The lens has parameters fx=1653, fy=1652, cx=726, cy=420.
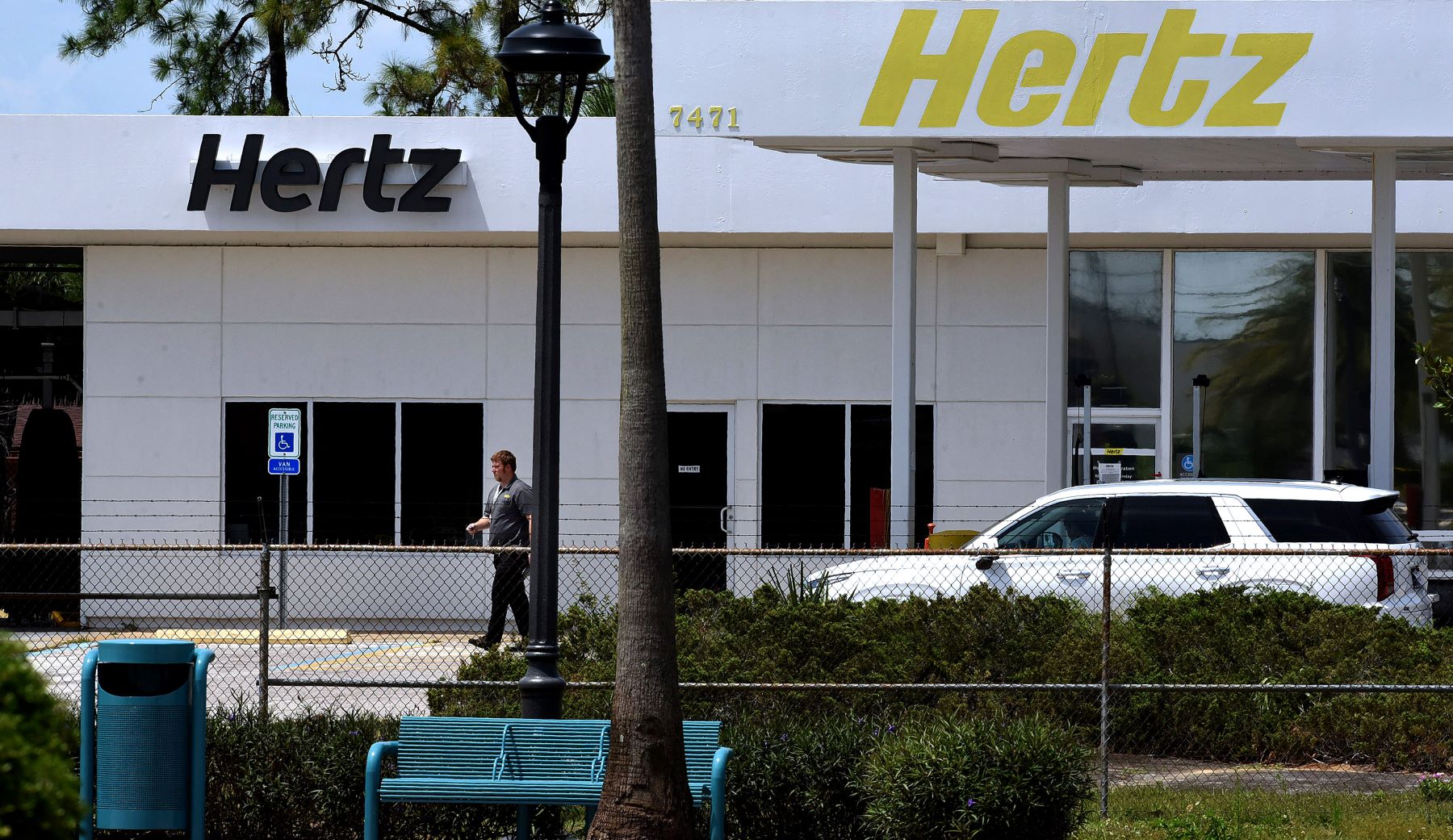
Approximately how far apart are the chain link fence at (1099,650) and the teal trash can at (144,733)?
61.3 inches

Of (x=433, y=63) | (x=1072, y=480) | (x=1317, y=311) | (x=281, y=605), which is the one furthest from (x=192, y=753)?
(x=433, y=63)

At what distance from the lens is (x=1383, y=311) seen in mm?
14742

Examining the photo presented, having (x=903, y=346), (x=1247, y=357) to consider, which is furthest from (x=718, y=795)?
(x=1247, y=357)

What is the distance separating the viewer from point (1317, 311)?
19.0 metres

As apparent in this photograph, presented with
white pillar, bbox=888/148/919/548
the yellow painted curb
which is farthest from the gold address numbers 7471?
the yellow painted curb

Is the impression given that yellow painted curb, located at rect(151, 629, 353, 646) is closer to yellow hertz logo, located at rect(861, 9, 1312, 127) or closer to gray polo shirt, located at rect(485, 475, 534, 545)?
gray polo shirt, located at rect(485, 475, 534, 545)

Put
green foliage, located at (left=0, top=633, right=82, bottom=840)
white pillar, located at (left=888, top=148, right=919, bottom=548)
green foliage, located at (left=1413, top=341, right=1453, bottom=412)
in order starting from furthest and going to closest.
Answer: white pillar, located at (left=888, top=148, right=919, bottom=548), green foliage, located at (left=1413, top=341, right=1453, bottom=412), green foliage, located at (left=0, top=633, right=82, bottom=840)

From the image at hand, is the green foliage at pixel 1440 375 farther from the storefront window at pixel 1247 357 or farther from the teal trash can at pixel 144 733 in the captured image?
the storefront window at pixel 1247 357

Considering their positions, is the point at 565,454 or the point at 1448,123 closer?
the point at 1448,123

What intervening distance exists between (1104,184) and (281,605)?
32.2ft

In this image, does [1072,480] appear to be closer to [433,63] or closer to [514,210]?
[514,210]

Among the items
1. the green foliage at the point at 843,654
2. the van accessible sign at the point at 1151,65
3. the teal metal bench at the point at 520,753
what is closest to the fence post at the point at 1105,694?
the green foliage at the point at 843,654

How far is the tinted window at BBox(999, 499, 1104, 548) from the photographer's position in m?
12.7

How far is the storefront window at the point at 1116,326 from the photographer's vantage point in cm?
1925
